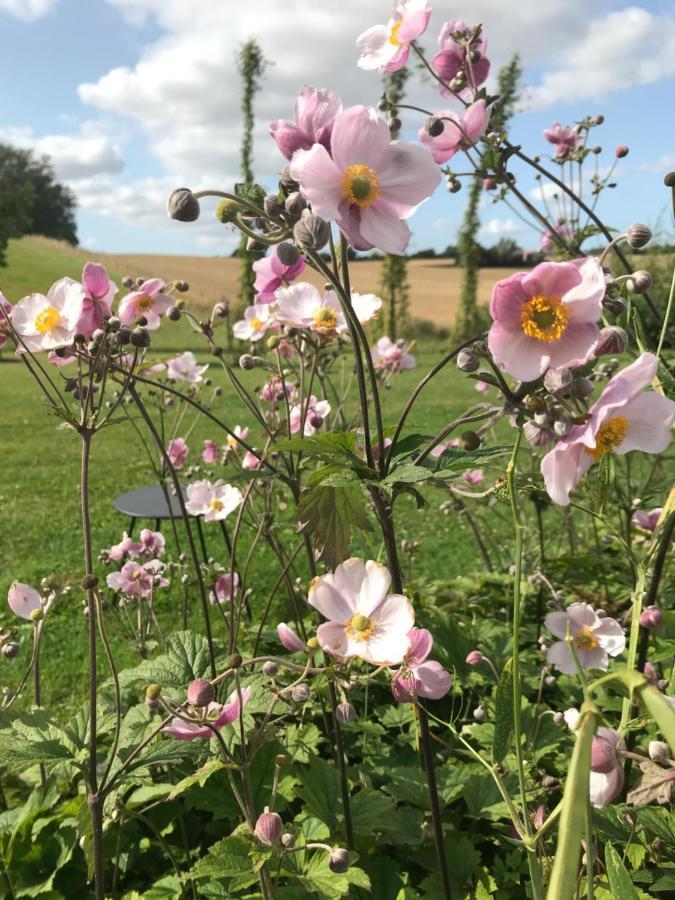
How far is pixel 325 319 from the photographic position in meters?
1.44

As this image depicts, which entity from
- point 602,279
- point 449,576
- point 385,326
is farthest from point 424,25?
point 385,326

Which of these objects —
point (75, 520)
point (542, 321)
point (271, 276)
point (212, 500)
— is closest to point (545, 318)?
point (542, 321)

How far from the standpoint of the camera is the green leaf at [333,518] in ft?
3.44

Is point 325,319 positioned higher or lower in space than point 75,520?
higher

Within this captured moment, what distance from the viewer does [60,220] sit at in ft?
151

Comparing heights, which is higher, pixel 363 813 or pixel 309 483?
pixel 309 483

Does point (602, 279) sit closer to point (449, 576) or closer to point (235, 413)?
point (449, 576)

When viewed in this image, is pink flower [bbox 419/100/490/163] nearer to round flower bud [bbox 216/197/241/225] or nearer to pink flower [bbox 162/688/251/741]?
round flower bud [bbox 216/197/241/225]

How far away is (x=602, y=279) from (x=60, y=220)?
50.8 meters

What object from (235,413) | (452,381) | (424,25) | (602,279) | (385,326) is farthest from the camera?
(385,326)

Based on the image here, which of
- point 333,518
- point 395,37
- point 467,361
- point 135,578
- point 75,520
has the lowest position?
point 75,520

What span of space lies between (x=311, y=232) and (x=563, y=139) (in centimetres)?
206

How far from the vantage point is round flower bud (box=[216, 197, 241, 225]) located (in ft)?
3.03

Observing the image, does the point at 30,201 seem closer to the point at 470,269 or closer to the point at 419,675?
the point at 470,269
